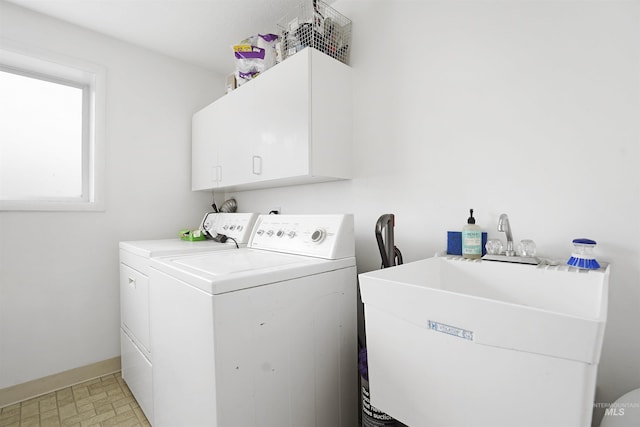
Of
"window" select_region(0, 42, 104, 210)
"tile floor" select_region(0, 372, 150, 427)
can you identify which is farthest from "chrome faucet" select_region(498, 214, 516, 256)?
"window" select_region(0, 42, 104, 210)

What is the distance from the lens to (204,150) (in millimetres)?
2344

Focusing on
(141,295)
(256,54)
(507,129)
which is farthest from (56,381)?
(507,129)

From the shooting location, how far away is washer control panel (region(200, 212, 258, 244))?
1942 mm

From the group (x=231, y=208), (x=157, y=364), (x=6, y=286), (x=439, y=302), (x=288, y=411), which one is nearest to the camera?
(x=439, y=302)

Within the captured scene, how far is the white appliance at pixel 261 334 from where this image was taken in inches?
40.2

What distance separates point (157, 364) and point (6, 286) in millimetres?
1220

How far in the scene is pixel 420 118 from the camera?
58.1 inches

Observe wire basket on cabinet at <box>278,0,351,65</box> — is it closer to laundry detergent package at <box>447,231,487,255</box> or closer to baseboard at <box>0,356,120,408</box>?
laundry detergent package at <box>447,231,487,255</box>

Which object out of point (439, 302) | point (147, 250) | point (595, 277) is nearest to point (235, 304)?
point (439, 302)

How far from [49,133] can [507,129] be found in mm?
2804

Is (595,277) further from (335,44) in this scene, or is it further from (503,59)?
(335,44)

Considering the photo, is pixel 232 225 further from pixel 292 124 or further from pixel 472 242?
pixel 472 242

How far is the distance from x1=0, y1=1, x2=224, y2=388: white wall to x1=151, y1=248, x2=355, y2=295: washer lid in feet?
3.28

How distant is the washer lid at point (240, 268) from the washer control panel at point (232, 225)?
36 centimetres
